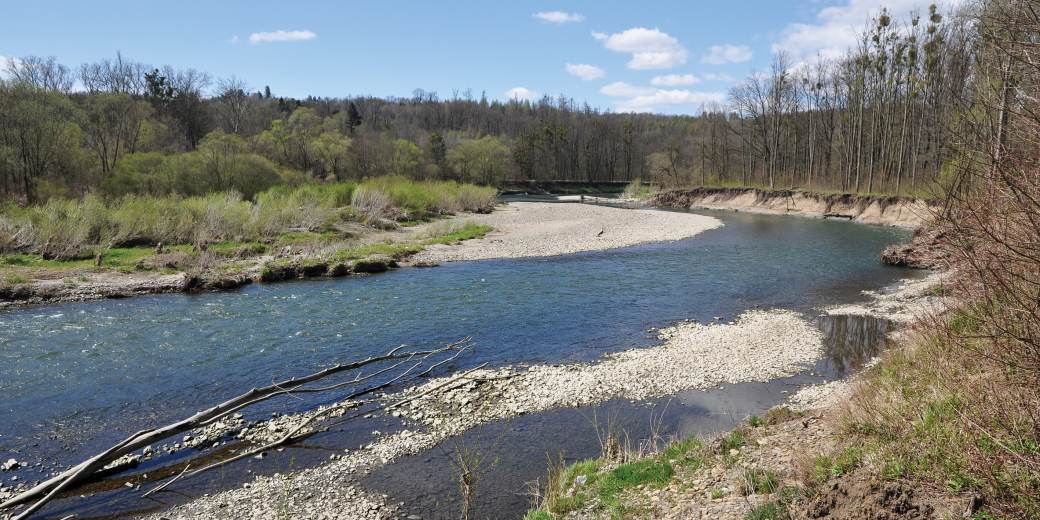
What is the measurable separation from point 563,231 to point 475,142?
5378cm

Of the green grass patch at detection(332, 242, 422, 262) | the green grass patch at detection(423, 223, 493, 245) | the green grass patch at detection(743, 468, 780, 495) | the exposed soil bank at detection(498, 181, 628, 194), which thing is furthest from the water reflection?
the exposed soil bank at detection(498, 181, 628, 194)

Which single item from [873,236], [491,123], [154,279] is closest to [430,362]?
[154,279]

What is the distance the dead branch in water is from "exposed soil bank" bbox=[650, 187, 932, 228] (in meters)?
30.6

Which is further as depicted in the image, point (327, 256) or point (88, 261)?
point (327, 256)

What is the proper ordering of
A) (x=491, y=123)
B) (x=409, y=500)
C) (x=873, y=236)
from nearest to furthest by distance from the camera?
1. (x=409, y=500)
2. (x=873, y=236)
3. (x=491, y=123)

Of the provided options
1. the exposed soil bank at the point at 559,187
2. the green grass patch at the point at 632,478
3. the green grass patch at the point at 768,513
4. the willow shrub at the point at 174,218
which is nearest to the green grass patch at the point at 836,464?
the green grass patch at the point at 768,513

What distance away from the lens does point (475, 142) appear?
304 ft

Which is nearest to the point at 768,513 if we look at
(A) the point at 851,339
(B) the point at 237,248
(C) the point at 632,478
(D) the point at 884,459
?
(D) the point at 884,459

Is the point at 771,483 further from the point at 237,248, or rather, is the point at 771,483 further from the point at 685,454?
the point at 237,248

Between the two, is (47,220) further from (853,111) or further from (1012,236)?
(853,111)

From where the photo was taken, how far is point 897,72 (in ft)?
166

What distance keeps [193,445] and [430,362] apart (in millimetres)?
5707

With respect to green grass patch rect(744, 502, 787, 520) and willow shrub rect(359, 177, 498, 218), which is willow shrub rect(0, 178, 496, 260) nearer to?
willow shrub rect(359, 177, 498, 218)

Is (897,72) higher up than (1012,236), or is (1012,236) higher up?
(897,72)
